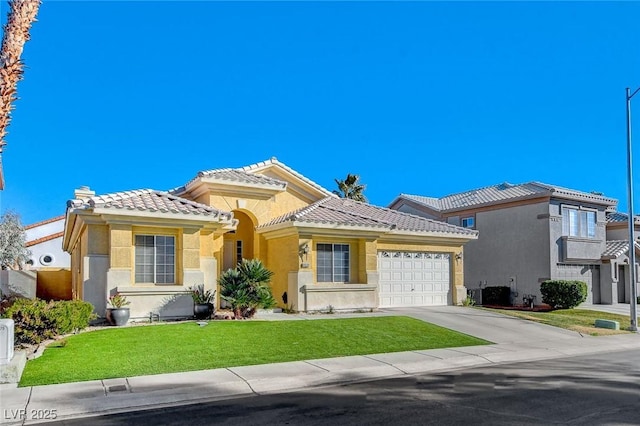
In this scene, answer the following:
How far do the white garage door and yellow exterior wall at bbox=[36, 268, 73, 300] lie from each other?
750 inches

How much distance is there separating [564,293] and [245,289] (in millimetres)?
16849

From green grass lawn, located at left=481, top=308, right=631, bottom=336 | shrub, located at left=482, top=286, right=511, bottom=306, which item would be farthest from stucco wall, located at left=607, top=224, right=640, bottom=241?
green grass lawn, located at left=481, top=308, right=631, bottom=336

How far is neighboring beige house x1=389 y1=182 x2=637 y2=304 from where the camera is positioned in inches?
1077

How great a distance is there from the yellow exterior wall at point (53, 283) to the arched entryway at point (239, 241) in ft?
40.1

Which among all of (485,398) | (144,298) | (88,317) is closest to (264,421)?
(485,398)

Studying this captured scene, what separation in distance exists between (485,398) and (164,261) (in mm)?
12247

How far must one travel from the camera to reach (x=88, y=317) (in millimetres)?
14445

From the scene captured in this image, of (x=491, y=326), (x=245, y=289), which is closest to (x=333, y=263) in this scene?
(x=245, y=289)

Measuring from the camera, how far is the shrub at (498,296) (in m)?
28.6

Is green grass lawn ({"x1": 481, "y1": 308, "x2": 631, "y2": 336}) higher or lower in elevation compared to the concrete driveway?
lower

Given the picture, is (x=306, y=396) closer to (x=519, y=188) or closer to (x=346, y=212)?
(x=346, y=212)

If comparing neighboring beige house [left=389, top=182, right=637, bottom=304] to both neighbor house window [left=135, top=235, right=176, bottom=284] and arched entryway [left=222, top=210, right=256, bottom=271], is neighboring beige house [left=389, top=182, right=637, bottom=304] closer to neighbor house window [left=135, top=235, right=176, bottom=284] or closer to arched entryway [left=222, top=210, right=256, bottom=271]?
arched entryway [left=222, top=210, right=256, bottom=271]

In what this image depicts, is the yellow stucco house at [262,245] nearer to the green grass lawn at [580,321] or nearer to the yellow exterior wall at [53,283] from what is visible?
the green grass lawn at [580,321]

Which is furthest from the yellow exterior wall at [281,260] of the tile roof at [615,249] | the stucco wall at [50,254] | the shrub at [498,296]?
the stucco wall at [50,254]
